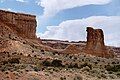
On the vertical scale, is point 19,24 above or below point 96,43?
above

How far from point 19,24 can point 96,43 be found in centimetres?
1676

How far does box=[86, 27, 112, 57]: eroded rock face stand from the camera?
81.3 meters

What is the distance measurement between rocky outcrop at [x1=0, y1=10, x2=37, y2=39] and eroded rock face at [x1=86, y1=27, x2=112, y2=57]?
1138 cm

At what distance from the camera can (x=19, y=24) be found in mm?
73812

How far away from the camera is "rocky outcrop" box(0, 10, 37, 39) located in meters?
69.6

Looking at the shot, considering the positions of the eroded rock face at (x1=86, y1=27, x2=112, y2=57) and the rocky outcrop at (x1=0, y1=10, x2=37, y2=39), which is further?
the eroded rock face at (x1=86, y1=27, x2=112, y2=57)

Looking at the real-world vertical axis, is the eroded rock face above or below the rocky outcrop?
below

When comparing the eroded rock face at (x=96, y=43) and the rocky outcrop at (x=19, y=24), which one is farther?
the eroded rock face at (x=96, y=43)

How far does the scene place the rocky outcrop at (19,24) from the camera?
6962 centimetres

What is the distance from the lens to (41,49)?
67.6 meters

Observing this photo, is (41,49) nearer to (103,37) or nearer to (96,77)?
(103,37)

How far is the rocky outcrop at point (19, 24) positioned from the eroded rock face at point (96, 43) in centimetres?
1138

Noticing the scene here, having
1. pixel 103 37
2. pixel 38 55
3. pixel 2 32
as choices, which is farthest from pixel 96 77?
pixel 103 37

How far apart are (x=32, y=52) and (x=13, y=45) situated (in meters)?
2.97
